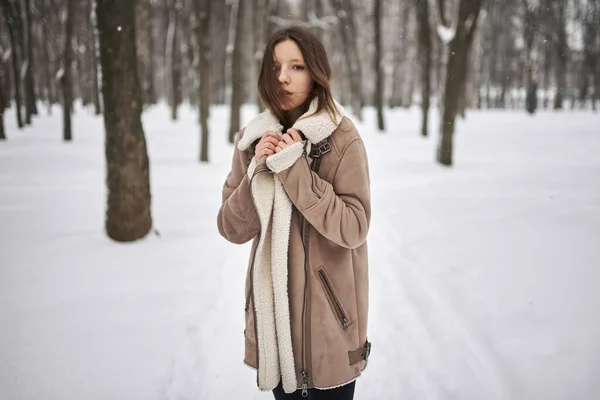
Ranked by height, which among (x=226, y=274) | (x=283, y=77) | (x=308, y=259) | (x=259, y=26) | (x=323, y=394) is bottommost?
(x=226, y=274)

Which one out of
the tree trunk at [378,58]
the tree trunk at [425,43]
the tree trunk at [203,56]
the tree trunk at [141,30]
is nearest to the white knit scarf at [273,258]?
the tree trunk at [141,30]

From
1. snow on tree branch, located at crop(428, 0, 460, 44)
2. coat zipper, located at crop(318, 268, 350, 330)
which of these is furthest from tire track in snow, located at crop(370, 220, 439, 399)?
snow on tree branch, located at crop(428, 0, 460, 44)

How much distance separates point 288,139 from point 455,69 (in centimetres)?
999

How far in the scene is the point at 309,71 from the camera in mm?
1546

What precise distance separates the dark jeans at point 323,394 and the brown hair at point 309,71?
1.09 meters

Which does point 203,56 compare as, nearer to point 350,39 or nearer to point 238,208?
point 238,208

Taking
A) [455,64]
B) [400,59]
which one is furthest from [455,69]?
[400,59]

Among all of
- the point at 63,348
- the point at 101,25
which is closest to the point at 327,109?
the point at 63,348

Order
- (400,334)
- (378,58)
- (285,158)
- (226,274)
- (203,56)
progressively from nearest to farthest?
1. (285,158)
2. (400,334)
3. (226,274)
4. (203,56)
5. (378,58)

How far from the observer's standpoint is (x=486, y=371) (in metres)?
2.98

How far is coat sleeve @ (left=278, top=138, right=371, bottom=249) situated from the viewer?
4.63ft

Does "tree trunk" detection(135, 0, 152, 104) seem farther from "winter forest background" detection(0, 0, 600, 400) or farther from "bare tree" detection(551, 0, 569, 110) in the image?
"bare tree" detection(551, 0, 569, 110)

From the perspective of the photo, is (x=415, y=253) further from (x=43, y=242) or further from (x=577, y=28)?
(x=577, y=28)

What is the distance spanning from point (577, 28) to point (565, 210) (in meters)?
34.1
